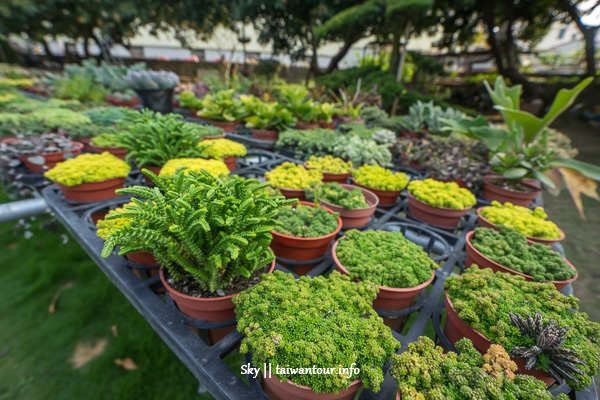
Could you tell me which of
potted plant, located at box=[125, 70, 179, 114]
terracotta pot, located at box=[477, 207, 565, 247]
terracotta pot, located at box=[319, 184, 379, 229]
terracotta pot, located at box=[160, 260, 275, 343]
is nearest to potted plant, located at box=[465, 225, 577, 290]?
terracotta pot, located at box=[477, 207, 565, 247]

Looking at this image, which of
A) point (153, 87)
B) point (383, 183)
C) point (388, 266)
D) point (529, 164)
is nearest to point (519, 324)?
point (388, 266)

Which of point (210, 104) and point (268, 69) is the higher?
point (268, 69)

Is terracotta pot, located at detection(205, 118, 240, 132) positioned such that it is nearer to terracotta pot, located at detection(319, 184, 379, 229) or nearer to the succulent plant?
terracotta pot, located at detection(319, 184, 379, 229)

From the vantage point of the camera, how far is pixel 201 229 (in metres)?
1.09

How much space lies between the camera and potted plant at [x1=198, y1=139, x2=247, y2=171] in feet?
8.23

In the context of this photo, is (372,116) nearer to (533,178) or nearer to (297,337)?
(533,178)

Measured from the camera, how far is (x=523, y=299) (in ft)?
3.56

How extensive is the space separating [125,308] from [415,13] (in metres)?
7.59

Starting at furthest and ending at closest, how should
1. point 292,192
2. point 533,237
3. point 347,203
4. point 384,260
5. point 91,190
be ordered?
point 292,192, point 91,190, point 347,203, point 533,237, point 384,260

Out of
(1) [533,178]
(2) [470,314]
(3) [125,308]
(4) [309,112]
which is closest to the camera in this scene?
(2) [470,314]

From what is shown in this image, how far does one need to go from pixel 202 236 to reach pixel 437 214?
171cm

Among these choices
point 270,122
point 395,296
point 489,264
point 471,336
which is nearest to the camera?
point 471,336

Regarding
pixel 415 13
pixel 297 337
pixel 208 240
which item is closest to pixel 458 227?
pixel 297 337

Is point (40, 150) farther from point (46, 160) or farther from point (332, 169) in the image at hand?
point (332, 169)
